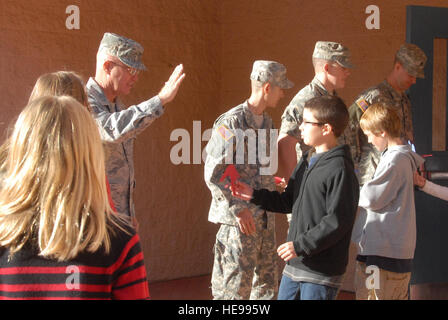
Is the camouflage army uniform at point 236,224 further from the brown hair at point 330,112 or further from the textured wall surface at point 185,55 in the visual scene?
the textured wall surface at point 185,55

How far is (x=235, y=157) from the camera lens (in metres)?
3.41

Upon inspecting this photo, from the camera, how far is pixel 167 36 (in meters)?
5.25

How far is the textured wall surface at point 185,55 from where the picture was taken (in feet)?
14.9

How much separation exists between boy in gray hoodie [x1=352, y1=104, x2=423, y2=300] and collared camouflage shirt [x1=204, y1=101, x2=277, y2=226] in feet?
1.87

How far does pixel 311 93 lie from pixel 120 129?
1.31 meters

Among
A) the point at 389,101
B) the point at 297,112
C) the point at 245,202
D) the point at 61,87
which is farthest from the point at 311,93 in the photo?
the point at 61,87

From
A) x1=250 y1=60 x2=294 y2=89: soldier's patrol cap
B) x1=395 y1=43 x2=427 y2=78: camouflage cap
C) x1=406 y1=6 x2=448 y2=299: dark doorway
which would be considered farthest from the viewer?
x1=406 y1=6 x2=448 y2=299: dark doorway

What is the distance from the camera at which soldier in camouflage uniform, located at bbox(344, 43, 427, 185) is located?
4.03m

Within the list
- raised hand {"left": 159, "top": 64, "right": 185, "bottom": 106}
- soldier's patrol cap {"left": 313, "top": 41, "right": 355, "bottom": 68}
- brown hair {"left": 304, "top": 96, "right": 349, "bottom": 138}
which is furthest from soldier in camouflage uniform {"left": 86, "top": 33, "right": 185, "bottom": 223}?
soldier's patrol cap {"left": 313, "top": 41, "right": 355, "bottom": 68}

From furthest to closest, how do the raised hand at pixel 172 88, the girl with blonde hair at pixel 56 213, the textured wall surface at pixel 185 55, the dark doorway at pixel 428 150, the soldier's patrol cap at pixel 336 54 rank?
the textured wall surface at pixel 185 55 → the dark doorway at pixel 428 150 → the soldier's patrol cap at pixel 336 54 → the raised hand at pixel 172 88 → the girl with blonde hair at pixel 56 213

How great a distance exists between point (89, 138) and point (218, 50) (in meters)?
4.33

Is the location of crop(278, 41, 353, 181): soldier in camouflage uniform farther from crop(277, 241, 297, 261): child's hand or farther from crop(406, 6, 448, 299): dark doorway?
crop(277, 241, 297, 261): child's hand

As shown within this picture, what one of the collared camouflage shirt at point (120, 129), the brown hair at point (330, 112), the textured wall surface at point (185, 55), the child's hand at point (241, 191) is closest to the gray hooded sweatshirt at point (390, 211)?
the brown hair at point (330, 112)

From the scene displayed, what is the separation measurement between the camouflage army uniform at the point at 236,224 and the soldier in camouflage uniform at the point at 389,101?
75 cm
